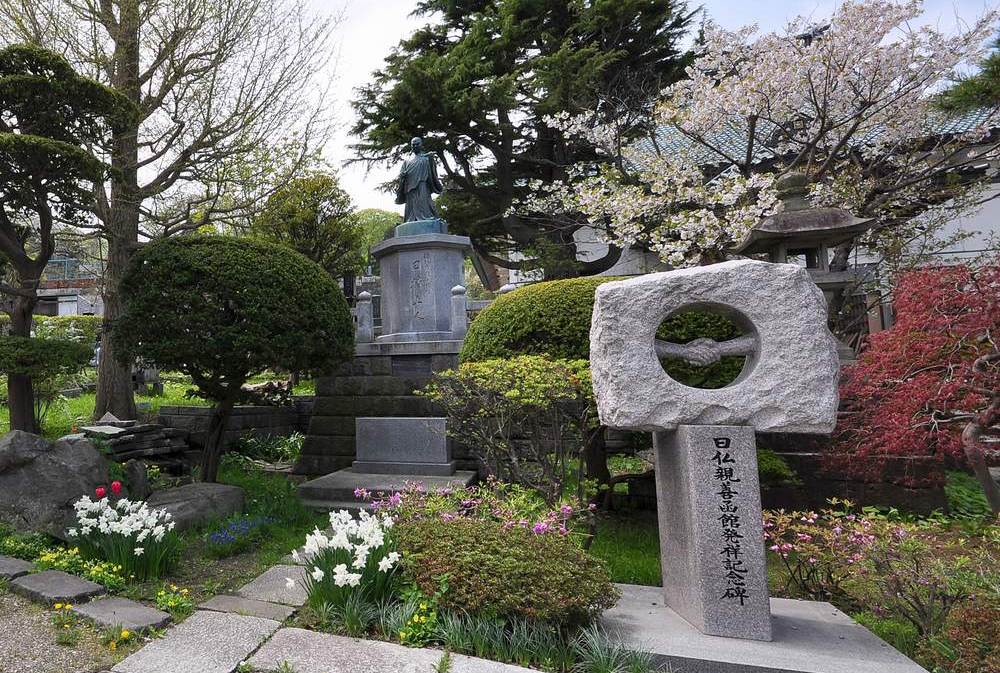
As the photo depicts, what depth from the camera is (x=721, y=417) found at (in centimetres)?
316

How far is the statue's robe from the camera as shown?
10.4 meters

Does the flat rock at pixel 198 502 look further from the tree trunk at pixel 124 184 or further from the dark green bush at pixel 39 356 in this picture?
the tree trunk at pixel 124 184

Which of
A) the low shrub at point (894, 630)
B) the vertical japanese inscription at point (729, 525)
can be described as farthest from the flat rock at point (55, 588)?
the low shrub at point (894, 630)

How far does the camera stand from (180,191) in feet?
30.0

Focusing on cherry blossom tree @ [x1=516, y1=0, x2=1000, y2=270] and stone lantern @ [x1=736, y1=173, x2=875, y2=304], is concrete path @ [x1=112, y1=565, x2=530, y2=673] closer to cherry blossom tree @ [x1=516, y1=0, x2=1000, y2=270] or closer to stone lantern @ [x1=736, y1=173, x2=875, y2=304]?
stone lantern @ [x1=736, y1=173, x2=875, y2=304]

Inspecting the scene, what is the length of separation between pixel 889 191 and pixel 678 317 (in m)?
6.42

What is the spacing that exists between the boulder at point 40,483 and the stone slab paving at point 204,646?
209 cm

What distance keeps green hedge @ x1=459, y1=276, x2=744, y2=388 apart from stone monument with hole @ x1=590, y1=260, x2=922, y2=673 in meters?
1.51

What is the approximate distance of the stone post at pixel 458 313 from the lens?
926 cm

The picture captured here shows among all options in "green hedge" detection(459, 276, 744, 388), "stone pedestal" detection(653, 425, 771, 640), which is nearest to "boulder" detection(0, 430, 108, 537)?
"green hedge" detection(459, 276, 744, 388)

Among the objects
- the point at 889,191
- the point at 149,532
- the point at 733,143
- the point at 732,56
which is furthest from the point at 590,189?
the point at 149,532

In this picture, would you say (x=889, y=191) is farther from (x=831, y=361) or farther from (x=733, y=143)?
(x=831, y=361)

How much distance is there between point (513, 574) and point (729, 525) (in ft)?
4.21

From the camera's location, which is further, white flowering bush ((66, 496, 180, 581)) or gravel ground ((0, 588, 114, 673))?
white flowering bush ((66, 496, 180, 581))
